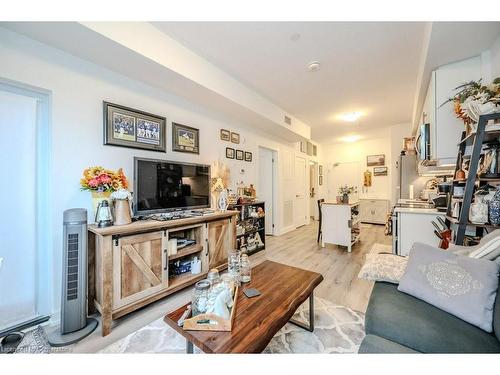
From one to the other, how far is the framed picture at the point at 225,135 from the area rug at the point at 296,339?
2591 mm

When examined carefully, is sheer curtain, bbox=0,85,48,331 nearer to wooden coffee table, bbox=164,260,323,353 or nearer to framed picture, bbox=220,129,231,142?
wooden coffee table, bbox=164,260,323,353

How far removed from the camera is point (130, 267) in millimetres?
1747

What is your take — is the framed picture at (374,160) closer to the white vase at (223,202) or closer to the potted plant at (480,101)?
the potted plant at (480,101)

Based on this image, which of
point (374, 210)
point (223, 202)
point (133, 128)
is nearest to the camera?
point (133, 128)

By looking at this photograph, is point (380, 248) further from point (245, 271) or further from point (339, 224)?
point (245, 271)

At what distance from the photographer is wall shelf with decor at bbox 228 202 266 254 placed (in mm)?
3441

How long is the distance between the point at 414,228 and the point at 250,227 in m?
2.31

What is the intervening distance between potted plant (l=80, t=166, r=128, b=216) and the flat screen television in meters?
0.25

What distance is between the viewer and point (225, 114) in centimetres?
340

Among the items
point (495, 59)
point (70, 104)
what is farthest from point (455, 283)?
point (70, 104)

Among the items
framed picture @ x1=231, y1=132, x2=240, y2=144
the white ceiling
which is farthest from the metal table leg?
framed picture @ x1=231, y1=132, x2=240, y2=144
